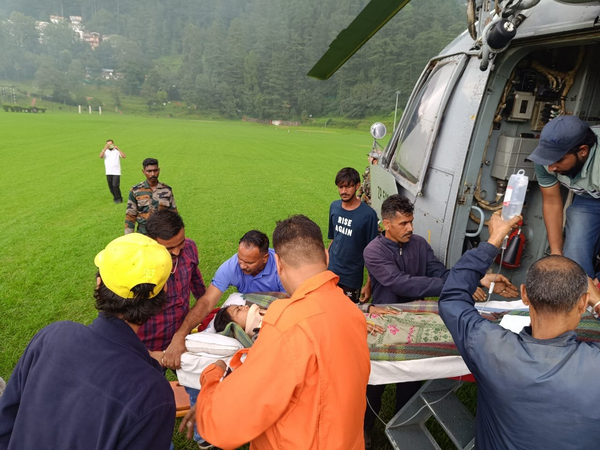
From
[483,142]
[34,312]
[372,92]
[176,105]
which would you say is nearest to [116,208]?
[34,312]

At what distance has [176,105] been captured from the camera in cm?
9275

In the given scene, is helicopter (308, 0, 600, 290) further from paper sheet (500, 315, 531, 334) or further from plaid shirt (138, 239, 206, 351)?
plaid shirt (138, 239, 206, 351)

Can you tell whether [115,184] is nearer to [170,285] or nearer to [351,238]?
[351,238]

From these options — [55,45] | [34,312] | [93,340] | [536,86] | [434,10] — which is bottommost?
[34,312]

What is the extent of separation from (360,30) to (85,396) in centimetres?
342

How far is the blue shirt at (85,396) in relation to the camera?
58.2 inches

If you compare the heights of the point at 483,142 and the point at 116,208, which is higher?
the point at 483,142

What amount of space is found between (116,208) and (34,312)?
5959 millimetres

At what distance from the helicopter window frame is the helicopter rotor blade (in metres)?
1.03

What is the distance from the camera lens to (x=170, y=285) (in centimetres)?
319

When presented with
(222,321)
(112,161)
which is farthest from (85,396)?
(112,161)

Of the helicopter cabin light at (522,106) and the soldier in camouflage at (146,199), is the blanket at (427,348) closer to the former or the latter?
the helicopter cabin light at (522,106)

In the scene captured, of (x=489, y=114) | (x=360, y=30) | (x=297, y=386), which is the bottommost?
(x=297, y=386)

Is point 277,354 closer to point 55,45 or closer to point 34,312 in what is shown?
point 34,312
